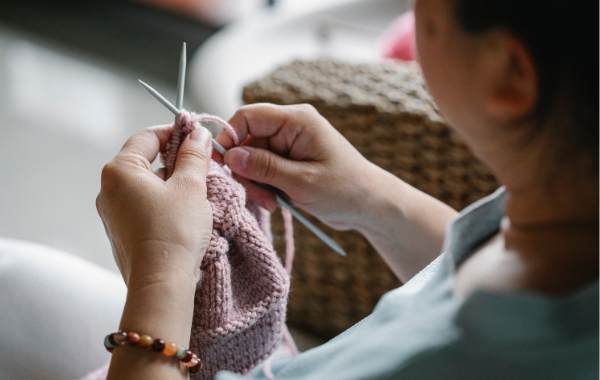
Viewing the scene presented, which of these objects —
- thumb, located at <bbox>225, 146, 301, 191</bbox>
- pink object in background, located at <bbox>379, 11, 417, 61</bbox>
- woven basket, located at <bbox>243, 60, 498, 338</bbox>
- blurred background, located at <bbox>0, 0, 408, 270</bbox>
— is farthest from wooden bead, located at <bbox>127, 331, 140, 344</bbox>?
pink object in background, located at <bbox>379, 11, 417, 61</bbox>

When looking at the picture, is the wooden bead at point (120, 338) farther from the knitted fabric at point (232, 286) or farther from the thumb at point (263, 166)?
the thumb at point (263, 166)

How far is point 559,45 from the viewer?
0.41 meters

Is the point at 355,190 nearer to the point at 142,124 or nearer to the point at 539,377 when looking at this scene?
the point at 539,377

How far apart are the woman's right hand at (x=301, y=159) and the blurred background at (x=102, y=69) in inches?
23.3

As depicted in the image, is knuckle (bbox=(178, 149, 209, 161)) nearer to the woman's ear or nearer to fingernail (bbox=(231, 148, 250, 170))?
fingernail (bbox=(231, 148, 250, 170))

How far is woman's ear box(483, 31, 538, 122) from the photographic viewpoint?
42 cm

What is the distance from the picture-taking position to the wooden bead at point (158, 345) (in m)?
0.55

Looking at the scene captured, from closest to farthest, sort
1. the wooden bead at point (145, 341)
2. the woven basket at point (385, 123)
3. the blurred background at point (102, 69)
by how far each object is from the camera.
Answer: the wooden bead at point (145, 341), the woven basket at point (385, 123), the blurred background at point (102, 69)

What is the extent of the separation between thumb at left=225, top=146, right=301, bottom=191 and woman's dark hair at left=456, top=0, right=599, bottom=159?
1.11 feet

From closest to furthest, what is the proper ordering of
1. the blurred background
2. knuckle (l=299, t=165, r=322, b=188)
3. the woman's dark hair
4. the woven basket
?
the woman's dark hair
knuckle (l=299, t=165, r=322, b=188)
the woven basket
the blurred background

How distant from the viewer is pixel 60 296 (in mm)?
762

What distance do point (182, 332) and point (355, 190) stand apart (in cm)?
26

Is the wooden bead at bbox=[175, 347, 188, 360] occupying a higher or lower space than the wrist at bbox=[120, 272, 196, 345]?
lower

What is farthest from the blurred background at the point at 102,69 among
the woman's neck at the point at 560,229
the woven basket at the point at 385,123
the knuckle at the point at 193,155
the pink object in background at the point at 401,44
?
the woman's neck at the point at 560,229
